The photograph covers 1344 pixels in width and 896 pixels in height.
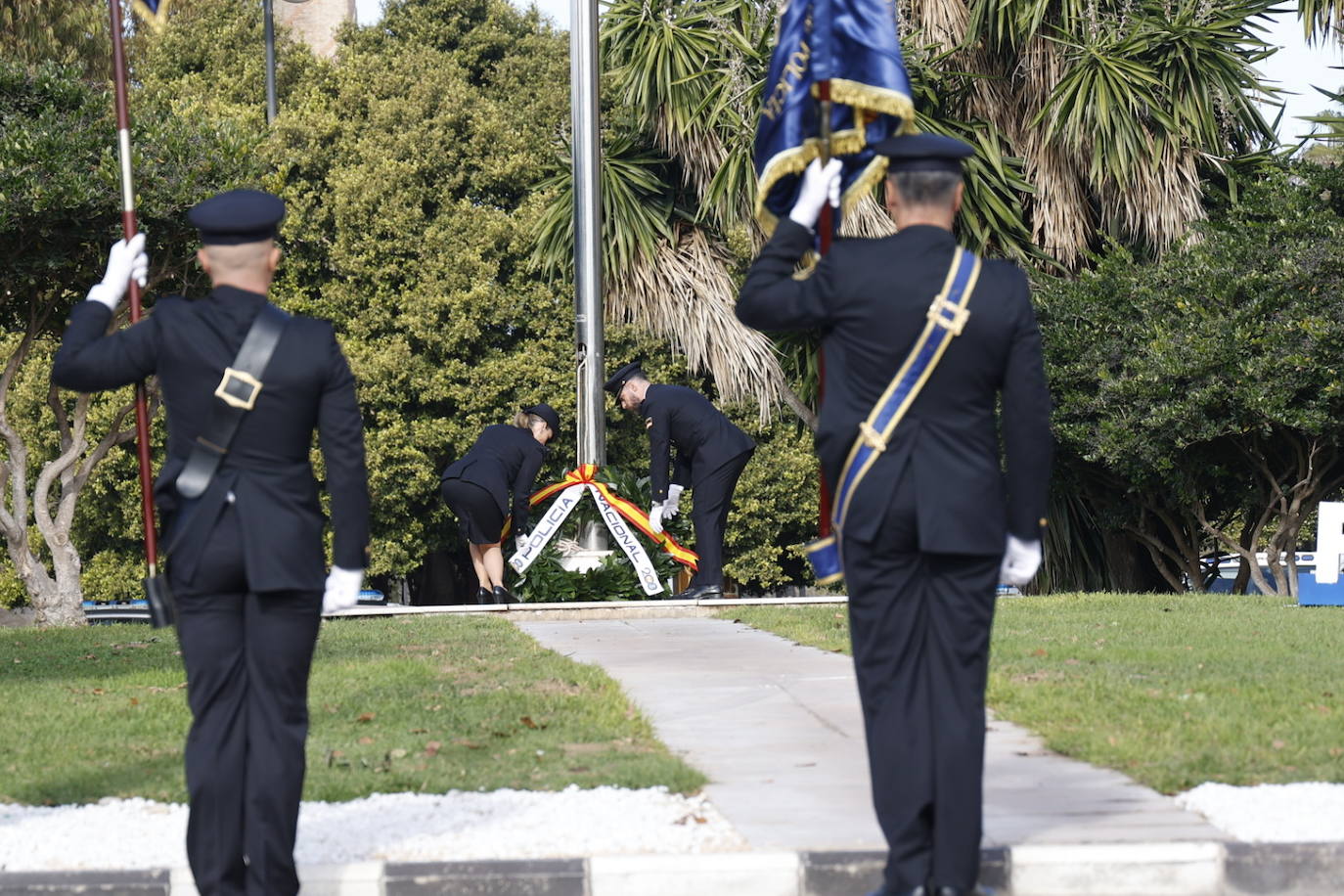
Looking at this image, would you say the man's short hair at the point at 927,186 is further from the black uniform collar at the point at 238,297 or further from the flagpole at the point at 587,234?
the flagpole at the point at 587,234

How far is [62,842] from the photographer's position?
16.0 feet

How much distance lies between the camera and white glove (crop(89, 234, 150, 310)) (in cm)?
441

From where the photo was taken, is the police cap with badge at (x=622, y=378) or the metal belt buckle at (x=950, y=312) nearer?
the metal belt buckle at (x=950, y=312)

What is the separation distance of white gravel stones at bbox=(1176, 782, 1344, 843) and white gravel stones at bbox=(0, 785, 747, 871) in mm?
1415

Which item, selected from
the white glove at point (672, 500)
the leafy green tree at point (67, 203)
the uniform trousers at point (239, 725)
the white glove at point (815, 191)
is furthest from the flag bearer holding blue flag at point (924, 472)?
the leafy green tree at point (67, 203)

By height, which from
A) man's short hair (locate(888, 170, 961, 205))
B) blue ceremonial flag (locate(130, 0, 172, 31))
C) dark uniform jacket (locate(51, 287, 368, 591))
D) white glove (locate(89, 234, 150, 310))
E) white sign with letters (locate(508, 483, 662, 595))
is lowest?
white sign with letters (locate(508, 483, 662, 595))

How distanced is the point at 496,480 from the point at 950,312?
9294 millimetres

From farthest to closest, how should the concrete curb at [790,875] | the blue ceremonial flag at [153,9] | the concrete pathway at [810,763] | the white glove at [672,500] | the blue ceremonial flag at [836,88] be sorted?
the white glove at [672,500], the blue ceremonial flag at [153,9], the blue ceremonial flag at [836,88], the concrete pathway at [810,763], the concrete curb at [790,875]

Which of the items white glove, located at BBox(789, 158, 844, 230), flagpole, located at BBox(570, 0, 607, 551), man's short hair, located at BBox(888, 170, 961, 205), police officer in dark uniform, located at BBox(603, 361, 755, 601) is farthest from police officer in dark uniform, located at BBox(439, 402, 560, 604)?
man's short hair, located at BBox(888, 170, 961, 205)

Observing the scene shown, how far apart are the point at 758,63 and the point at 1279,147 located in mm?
6029

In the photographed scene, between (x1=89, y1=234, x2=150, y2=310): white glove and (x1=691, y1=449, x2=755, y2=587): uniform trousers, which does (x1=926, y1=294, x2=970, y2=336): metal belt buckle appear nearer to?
(x1=89, y1=234, x2=150, y2=310): white glove

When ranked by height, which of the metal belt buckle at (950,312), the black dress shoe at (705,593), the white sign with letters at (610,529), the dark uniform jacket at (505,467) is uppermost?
the metal belt buckle at (950,312)

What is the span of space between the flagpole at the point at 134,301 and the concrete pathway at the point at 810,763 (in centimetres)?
187

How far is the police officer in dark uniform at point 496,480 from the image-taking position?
521 inches
